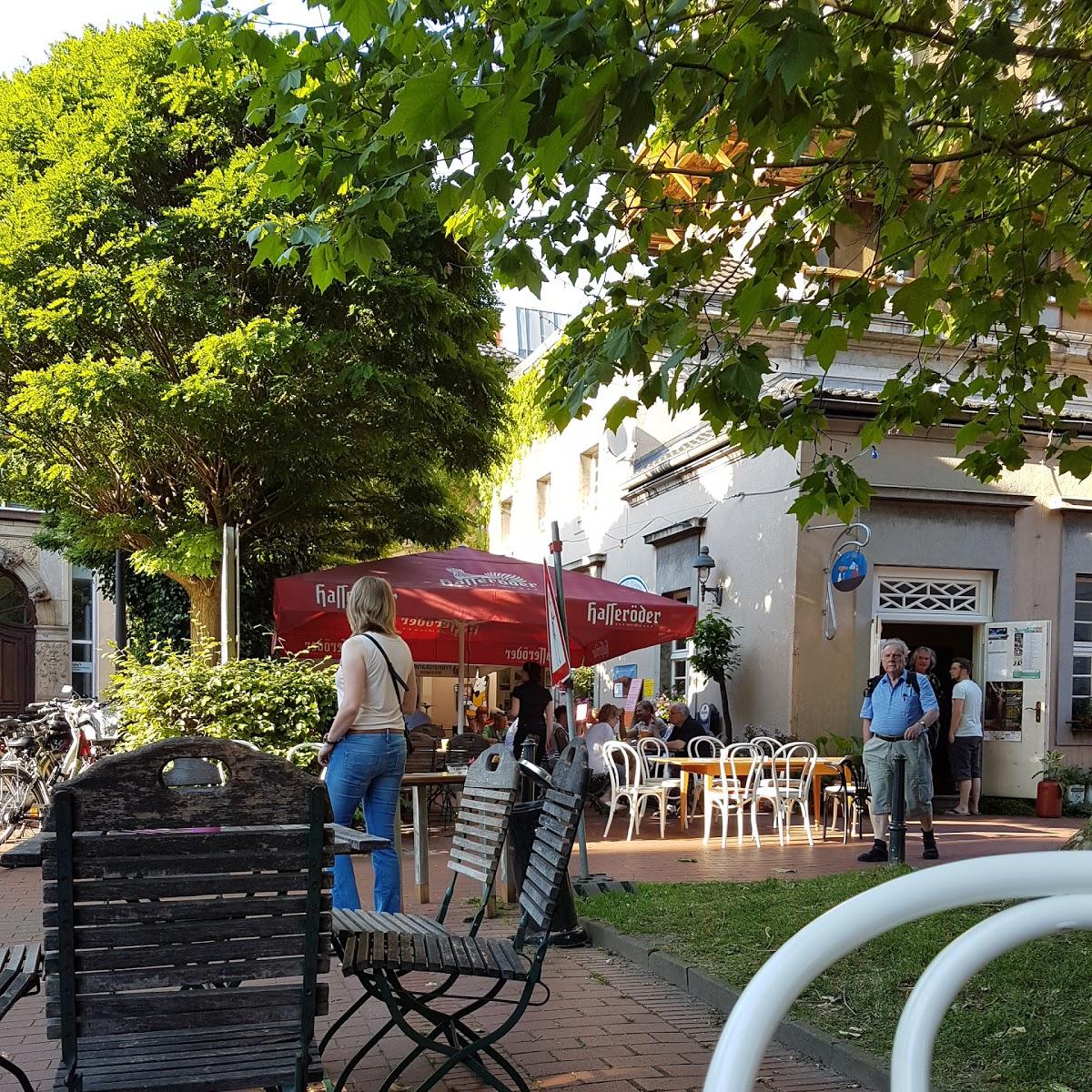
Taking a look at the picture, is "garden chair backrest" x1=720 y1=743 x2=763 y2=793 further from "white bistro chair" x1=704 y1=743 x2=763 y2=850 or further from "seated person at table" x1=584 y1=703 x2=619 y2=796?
"seated person at table" x1=584 y1=703 x2=619 y2=796

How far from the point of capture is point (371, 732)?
599cm

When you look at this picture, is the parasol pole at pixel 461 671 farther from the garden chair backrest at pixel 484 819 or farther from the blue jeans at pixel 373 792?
the garden chair backrest at pixel 484 819

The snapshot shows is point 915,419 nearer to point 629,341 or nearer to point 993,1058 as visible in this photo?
point 629,341

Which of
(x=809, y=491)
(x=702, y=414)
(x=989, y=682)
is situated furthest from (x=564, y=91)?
(x=989, y=682)

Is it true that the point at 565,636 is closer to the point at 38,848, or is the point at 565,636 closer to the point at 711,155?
the point at 711,155

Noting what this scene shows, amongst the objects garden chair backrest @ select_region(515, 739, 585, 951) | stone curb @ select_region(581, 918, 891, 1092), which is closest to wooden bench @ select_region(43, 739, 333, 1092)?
garden chair backrest @ select_region(515, 739, 585, 951)

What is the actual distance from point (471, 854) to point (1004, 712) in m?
12.5

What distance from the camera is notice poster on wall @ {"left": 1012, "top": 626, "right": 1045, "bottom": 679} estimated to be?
48.8 ft

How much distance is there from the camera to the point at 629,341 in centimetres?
498

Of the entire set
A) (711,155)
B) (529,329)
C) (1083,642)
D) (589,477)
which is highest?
(529,329)

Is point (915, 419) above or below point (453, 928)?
above

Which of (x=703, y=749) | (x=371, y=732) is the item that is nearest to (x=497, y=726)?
(x=703, y=749)

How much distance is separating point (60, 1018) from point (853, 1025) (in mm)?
3245

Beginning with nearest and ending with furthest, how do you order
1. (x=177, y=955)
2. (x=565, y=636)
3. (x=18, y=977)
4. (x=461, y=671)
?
(x=177, y=955), (x=18, y=977), (x=565, y=636), (x=461, y=671)
